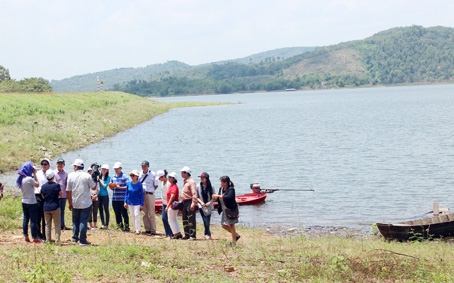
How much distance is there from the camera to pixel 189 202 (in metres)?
15.5

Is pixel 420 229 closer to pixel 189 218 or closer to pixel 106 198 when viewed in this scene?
pixel 189 218

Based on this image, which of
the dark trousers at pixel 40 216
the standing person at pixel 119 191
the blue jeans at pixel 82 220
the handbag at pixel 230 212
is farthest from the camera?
the standing person at pixel 119 191

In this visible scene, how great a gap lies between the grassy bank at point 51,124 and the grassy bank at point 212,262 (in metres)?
19.2

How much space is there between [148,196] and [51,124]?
33.4 meters

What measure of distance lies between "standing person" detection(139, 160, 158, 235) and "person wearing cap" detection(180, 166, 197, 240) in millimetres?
1287

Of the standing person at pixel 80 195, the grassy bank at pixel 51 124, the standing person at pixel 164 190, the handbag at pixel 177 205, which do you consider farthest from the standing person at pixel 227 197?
the grassy bank at pixel 51 124

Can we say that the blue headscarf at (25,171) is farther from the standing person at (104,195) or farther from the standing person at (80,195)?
the standing person at (104,195)

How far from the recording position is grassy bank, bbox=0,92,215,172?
35.0 metres

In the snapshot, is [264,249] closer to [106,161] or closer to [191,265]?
[191,265]

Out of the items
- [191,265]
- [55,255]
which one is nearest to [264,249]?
[191,265]

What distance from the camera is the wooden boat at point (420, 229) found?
56.7ft

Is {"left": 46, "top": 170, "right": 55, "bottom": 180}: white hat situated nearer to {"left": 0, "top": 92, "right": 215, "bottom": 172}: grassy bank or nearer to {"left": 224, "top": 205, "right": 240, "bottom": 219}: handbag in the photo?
{"left": 224, "top": 205, "right": 240, "bottom": 219}: handbag

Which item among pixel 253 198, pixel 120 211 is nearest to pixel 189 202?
pixel 120 211

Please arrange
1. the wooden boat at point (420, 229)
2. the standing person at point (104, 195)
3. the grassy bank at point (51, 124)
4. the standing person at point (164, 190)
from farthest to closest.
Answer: the grassy bank at point (51, 124) → the wooden boat at point (420, 229) → the standing person at point (104, 195) → the standing person at point (164, 190)
